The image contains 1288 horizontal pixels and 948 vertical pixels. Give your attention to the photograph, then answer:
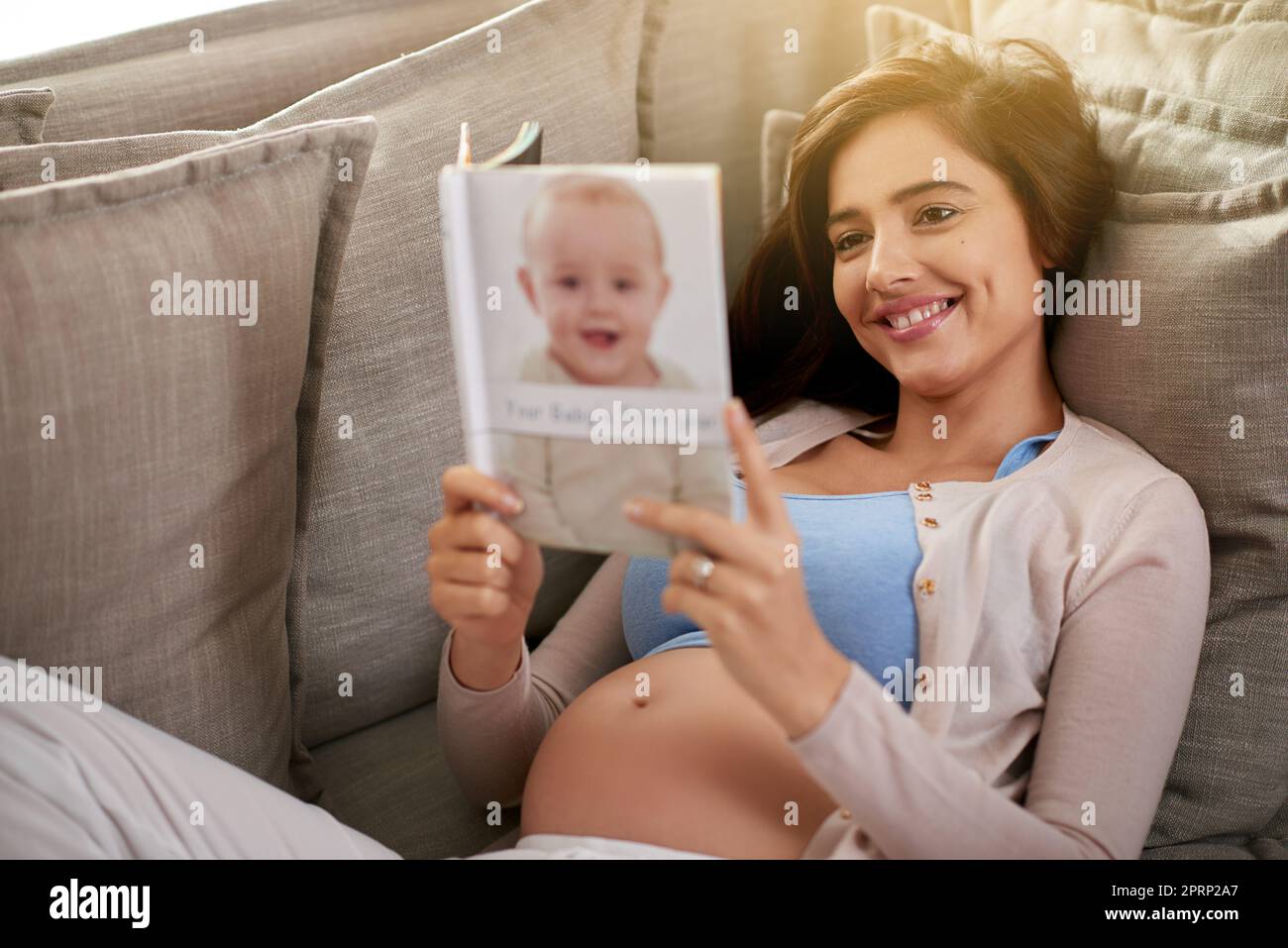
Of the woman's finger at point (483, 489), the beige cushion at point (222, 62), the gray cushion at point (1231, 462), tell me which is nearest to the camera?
the woman's finger at point (483, 489)

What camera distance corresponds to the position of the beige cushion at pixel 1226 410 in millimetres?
1081

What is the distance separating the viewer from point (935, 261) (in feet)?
3.78

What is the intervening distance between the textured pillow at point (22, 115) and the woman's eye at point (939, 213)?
878mm

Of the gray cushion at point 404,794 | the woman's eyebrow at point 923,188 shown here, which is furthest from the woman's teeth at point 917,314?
the gray cushion at point 404,794

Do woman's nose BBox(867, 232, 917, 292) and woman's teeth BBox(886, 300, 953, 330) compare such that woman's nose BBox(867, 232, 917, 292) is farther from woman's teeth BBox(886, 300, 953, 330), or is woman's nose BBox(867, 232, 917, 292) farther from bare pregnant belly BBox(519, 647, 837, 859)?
bare pregnant belly BBox(519, 647, 837, 859)

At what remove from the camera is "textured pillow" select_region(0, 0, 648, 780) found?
1207mm

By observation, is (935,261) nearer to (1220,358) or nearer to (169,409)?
(1220,358)

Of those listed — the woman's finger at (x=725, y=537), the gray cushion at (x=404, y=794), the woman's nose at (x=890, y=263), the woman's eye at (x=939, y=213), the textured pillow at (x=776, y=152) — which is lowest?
the gray cushion at (x=404, y=794)

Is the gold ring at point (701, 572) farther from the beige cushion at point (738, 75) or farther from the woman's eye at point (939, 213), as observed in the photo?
the beige cushion at point (738, 75)

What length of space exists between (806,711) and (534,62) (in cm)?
87

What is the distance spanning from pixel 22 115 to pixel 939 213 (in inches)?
35.6

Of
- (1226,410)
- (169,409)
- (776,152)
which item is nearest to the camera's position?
(169,409)

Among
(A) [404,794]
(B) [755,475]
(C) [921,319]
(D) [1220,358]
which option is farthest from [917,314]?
(A) [404,794]
